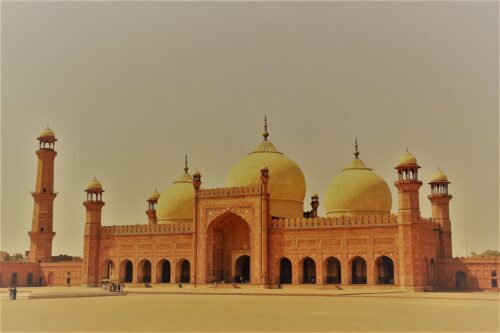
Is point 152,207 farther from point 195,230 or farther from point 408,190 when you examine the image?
point 408,190

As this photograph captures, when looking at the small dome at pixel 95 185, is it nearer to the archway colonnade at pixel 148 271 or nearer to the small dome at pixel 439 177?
the archway colonnade at pixel 148 271

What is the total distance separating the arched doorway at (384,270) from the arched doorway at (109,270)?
52.8 feet

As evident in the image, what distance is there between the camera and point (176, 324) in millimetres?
13203

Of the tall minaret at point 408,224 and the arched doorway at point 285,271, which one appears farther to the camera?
the arched doorway at point 285,271

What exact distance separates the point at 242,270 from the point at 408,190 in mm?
11048

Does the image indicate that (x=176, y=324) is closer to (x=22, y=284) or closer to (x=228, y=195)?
(x=228, y=195)

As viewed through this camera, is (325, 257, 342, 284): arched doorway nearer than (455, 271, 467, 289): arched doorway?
No

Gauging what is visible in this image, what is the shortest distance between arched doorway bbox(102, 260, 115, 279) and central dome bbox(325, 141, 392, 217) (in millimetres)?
13782

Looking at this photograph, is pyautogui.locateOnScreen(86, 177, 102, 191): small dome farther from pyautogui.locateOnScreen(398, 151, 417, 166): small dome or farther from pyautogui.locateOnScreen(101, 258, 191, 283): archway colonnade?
pyautogui.locateOnScreen(398, 151, 417, 166): small dome

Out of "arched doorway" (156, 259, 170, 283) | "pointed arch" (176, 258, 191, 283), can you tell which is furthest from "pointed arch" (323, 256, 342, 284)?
"arched doorway" (156, 259, 170, 283)

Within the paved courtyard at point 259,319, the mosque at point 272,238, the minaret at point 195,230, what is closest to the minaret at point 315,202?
the mosque at point 272,238

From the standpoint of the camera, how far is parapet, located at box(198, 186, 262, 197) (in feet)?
109

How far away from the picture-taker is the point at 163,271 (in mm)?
38312

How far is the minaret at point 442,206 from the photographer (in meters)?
33.7
